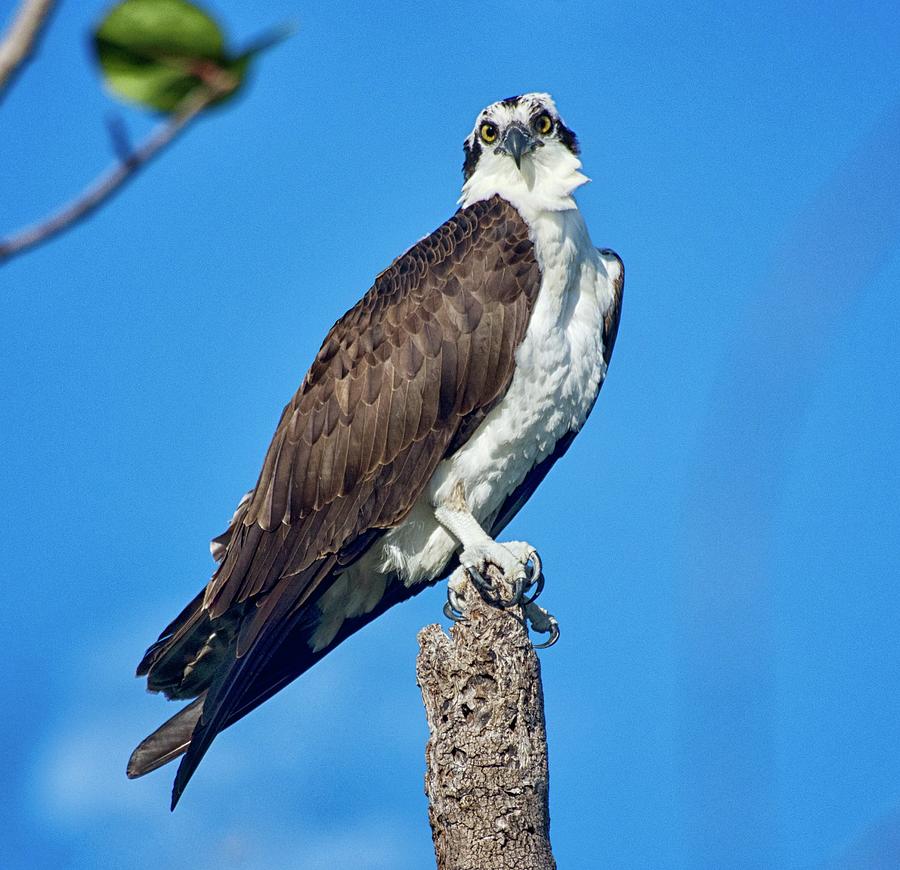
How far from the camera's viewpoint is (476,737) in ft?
15.3

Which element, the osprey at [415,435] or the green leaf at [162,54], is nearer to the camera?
the green leaf at [162,54]

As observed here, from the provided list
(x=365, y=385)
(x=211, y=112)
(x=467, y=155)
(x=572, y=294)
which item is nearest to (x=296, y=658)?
(x=365, y=385)

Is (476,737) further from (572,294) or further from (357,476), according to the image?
(572,294)

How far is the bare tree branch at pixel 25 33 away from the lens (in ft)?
2.76

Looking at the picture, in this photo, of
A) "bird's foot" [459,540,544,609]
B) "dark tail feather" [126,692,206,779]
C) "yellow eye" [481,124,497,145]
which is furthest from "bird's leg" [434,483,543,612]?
"yellow eye" [481,124,497,145]

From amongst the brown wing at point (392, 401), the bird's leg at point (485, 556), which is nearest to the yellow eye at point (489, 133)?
the brown wing at point (392, 401)

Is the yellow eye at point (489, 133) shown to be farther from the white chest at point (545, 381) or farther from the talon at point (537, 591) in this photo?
the talon at point (537, 591)

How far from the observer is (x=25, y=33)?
0.85 m

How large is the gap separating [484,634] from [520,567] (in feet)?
2.82

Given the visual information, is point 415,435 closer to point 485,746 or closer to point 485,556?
point 485,556

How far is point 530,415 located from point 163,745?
91.6 inches

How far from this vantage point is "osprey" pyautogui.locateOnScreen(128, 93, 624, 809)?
5910mm

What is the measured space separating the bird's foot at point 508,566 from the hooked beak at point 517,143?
77.0 inches

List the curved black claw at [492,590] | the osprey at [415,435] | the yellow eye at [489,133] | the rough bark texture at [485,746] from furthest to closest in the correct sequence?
the yellow eye at [489,133] < the osprey at [415,435] < the curved black claw at [492,590] < the rough bark texture at [485,746]
